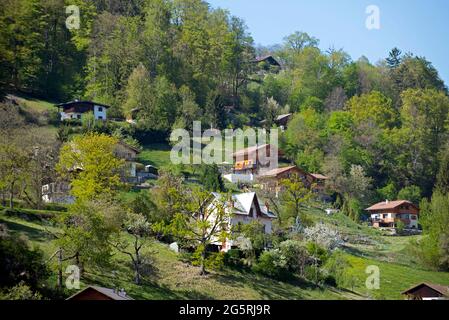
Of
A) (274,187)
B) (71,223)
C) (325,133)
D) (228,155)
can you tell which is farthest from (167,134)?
(71,223)

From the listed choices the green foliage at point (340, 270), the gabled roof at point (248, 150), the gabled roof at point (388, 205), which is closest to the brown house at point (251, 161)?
the gabled roof at point (248, 150)

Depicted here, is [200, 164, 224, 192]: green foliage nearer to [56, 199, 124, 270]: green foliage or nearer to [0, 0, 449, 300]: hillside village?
[0, 0, 449, 300]: hillside village

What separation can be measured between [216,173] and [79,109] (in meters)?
17.0

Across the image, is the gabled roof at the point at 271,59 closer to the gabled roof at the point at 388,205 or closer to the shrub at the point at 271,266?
the gabled roof at the point at 388,205

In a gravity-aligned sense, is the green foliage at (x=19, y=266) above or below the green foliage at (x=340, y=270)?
above

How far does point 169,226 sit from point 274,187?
78.4 ft

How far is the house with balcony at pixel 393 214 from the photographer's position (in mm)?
65500

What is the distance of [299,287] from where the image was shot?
1459 inches

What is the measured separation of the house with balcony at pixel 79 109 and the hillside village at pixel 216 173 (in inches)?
7.8

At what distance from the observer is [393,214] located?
65750mm

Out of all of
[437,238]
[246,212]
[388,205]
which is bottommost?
[437,238]

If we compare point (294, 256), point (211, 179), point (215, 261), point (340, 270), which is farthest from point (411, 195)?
point (215, 261)

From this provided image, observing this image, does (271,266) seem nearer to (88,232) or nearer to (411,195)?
(88,232)

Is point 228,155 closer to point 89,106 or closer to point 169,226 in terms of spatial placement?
point 89,106
